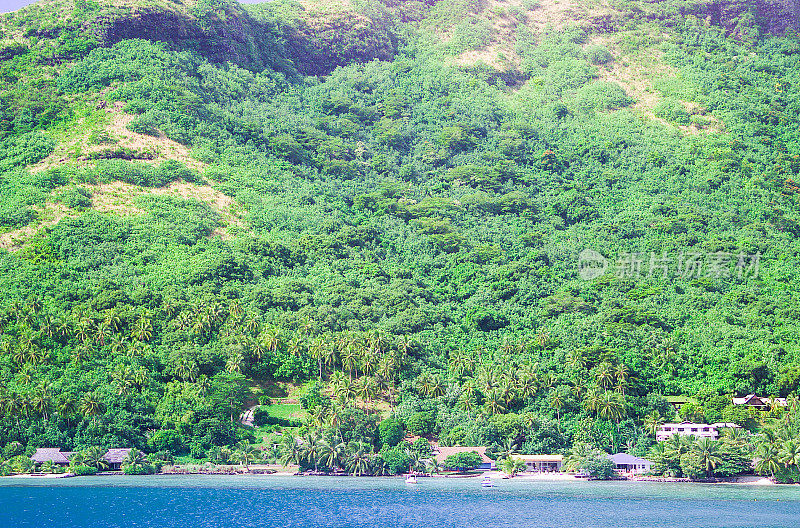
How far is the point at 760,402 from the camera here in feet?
292

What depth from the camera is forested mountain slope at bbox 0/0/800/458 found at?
88625 millimetres

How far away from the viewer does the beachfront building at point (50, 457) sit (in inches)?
3098

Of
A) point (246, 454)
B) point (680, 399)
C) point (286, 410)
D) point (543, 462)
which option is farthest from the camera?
point (680, 399)

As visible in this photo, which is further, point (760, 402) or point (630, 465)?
point (760, 402)

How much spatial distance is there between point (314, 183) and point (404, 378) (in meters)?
52.0

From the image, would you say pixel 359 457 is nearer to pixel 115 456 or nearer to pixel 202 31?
pixel 115 456

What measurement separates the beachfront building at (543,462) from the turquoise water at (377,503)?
2970mm

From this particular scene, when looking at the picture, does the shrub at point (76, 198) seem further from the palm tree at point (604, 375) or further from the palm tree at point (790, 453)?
the palm tree at point (790, 453)

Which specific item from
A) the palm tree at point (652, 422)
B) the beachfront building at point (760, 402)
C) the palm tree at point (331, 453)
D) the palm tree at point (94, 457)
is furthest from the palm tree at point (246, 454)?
the beachfront building at point (760, 402)

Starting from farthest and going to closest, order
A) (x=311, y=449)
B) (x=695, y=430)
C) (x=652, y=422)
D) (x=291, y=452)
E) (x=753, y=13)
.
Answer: (x=753, y=13)
(x=652, y=422)
(x=695, y=430)
(x=311, y=449)
(x=291, y=452)

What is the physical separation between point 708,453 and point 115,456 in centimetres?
4974

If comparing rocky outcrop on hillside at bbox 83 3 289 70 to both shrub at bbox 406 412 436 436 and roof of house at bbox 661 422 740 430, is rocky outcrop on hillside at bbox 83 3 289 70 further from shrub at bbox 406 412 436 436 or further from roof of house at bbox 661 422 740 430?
roof of house at bbox 661 422 740 430

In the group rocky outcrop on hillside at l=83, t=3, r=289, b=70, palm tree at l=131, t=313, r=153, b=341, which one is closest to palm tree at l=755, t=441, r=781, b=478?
palm tree at l=131, t=313, r=153, b=341

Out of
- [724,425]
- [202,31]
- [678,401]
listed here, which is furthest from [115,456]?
[202,31]
